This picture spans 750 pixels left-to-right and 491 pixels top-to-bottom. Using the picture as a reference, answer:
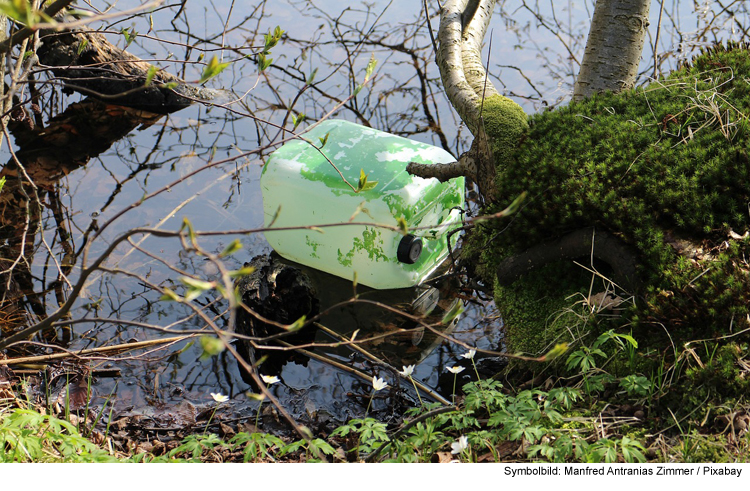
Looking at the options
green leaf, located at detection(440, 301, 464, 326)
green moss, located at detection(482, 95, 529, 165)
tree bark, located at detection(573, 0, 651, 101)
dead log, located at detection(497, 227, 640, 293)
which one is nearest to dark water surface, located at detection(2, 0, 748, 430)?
dead log, located at detection(497, 227, 640, 293)

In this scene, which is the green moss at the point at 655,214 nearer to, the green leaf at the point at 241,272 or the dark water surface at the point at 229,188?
the dark water surface at the point at 229,188

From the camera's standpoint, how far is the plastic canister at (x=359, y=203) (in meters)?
3.36

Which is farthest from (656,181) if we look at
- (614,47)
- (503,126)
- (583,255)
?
(614,47)

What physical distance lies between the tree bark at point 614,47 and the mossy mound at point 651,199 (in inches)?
9.3

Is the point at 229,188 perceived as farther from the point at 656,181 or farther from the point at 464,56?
the point at 656,181

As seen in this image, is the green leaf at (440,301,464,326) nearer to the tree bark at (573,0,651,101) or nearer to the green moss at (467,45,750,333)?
the green moss at (467,45,750,333)

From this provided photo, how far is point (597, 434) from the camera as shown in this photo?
6.78 feet

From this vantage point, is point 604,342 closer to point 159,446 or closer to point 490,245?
point 490,245

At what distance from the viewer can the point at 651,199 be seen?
2543 mm

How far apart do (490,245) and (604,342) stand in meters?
0.88

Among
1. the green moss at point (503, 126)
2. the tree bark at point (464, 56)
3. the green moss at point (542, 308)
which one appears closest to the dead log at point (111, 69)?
the tree bark at point (464, 56)

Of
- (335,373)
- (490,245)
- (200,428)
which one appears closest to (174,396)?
(200,428)

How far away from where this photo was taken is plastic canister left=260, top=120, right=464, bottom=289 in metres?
3.36
